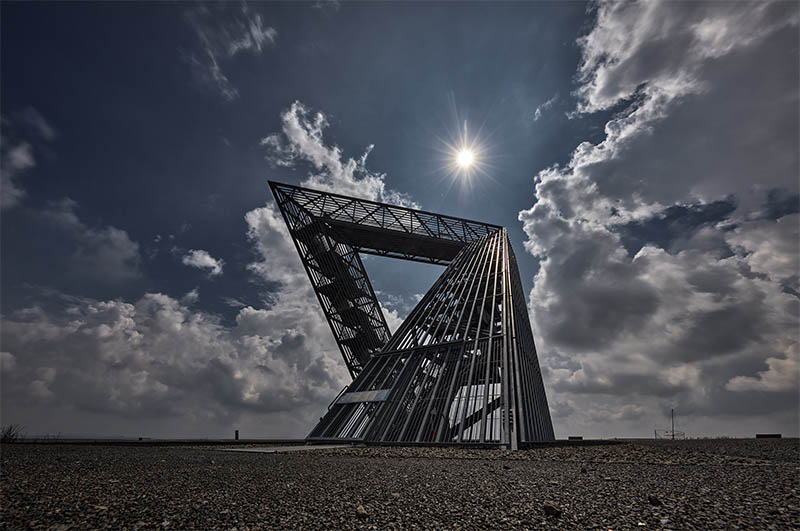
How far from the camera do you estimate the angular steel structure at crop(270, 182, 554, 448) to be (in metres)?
16.2

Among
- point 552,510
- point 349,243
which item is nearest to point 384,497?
point 552,510

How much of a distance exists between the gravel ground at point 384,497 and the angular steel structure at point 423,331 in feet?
25.1

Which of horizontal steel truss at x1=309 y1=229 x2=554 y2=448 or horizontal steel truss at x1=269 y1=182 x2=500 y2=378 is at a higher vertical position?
horizontal steel truss at x1=269 y1=182 x2=500 y2=378

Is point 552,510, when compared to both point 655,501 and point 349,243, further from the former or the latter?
point 349,243

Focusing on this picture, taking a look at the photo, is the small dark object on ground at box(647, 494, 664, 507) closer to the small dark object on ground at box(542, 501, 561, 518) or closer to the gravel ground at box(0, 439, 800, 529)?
the gravel ground at box(0, 439, 800, 529)

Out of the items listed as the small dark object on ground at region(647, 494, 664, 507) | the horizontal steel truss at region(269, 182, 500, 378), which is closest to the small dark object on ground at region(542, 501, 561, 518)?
the small dark object on ground at region(647, 494, 664, 507)

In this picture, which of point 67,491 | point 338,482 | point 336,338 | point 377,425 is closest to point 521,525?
point 338,482

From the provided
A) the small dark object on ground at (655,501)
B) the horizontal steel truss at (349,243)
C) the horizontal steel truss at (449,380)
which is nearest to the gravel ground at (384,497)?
the small dark object on ground at (655,501)

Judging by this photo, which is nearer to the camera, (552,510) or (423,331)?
(552,510)

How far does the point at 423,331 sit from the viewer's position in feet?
69.8

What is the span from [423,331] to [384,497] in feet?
52.5

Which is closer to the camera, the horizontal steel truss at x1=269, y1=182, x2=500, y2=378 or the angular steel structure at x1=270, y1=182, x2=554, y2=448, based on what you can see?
the angular steel structure at x1=270, y1=182, x2=554, y2=448

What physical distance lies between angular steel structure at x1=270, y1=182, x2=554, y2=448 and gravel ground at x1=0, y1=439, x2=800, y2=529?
7.64m

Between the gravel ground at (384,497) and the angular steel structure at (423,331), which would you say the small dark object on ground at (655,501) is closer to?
the gravel ground at (384,497)
